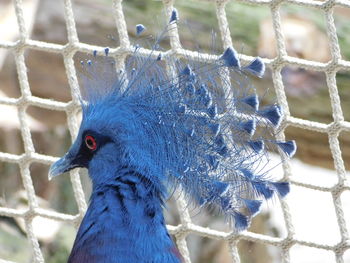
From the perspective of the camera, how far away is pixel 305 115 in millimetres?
Result: 2980

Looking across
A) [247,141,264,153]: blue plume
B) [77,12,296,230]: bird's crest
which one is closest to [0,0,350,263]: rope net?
[77,12,296,230]: bird's crest

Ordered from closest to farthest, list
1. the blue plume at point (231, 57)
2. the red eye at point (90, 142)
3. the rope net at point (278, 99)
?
the blue plume at point (231, 57) < the red eye at point (90, 142) < the rope net at point (278, 99)

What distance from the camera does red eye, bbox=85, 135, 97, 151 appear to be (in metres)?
1.92

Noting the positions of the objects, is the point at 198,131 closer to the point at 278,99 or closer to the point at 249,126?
the point at 249,126

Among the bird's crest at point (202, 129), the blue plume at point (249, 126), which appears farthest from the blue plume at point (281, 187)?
the blue plume at point (249, 126)

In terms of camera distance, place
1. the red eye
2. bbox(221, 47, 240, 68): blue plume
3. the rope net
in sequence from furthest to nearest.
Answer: the rope net, the red eye, bbox(221, 47, 240, 68): blue plume

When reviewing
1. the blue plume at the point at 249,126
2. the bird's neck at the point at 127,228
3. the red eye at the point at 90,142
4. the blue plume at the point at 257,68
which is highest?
the blue plume at the point at 257,68

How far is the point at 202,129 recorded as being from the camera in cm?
182

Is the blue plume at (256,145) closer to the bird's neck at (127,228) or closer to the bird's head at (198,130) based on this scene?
the bird's head at (198,130)

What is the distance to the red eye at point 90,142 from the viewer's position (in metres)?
1.92

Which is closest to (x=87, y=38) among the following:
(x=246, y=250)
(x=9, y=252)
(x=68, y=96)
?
(x=68, y=96)

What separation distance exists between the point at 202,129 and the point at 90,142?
29 cm

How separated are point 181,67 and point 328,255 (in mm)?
3756

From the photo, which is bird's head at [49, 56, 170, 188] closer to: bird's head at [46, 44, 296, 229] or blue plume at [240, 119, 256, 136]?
bird's head at [46, 44, 296, 229]
